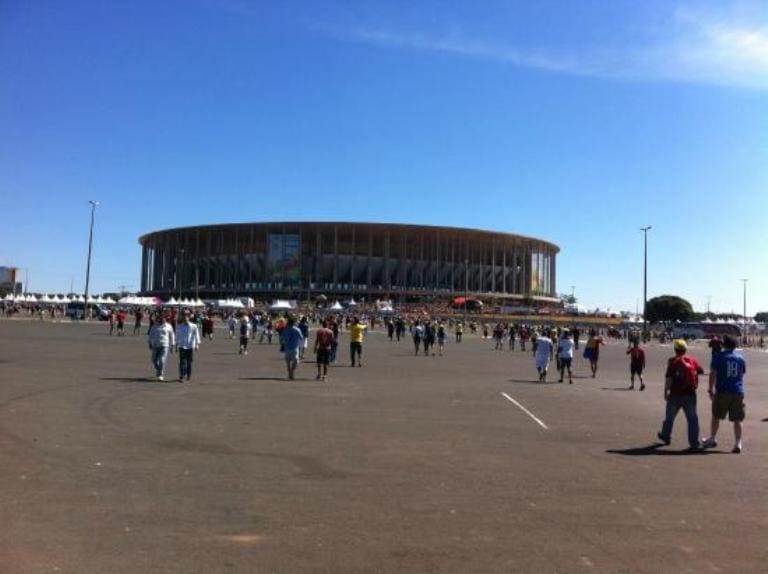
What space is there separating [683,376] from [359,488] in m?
5.37

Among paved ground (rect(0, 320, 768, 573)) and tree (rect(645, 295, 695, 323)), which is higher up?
tree (rect(645, 295, 695, 323))

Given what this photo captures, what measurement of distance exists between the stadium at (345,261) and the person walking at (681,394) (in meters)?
122

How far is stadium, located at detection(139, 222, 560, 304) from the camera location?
13300 cm

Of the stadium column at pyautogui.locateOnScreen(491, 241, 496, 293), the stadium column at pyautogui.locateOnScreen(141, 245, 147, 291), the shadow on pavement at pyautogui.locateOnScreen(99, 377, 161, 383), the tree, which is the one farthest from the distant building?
the shadow on pavement at pyautogui.locateOnScreen(99, 377, 161, 383)

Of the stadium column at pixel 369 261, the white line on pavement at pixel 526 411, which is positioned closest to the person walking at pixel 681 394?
the white line on pavement at pixel 526 411

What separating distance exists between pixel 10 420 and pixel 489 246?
134893 mm

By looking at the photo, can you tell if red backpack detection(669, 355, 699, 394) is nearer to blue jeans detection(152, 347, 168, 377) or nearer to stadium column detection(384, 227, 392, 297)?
blue jeans detection(152, 347, 168, 377)

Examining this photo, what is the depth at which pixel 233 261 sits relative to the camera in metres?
138

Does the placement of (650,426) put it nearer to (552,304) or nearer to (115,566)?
(115,566)

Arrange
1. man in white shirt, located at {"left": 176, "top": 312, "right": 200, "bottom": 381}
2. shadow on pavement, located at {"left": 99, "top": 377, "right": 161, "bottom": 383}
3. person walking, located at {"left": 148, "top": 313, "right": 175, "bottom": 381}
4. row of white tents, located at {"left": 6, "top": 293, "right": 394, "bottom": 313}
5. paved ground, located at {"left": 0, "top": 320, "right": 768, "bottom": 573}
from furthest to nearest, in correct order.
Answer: row of white tents, located at {"left": 6, "top": 293, "right": 394, "bottom": 313} < man in white shirt, located at {"left": 176, "top": 312, "right": 200, "bottom": 381} < person walking, located at {"left": 148, "top": 313, "right": 175, "bottom": 381} < shadow on pavement, located at {"left": 99, "top": 377, "right": 161, "bottom": 383} < paved ground, located at {"left": 0, "top": 320, "right": 768, "bottom": 573}

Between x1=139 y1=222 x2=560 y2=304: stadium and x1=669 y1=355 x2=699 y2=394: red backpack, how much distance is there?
122181 millimetres

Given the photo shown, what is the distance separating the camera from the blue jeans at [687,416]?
988 cm

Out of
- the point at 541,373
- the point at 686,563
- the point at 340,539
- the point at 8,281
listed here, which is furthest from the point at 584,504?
the point at 8,281

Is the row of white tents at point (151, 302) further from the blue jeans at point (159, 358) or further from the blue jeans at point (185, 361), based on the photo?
→ the blue jeans at point (159, 358)
